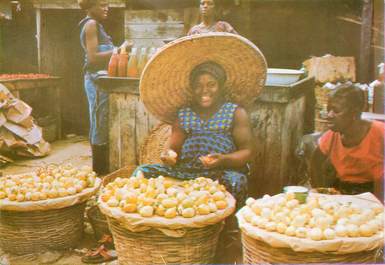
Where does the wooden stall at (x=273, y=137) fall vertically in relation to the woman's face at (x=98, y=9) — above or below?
below

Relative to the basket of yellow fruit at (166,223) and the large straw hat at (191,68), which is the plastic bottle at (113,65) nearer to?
the large straw hat at (191,68)

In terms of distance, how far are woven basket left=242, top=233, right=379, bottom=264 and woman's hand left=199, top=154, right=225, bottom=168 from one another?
80cm

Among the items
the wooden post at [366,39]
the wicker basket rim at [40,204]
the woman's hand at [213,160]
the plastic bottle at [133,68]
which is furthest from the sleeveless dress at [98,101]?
the wooden post at [366,39]

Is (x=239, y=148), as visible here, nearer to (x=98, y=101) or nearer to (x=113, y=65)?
(x=113, y=65)

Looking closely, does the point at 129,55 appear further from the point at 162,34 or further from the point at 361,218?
the point at 361,218

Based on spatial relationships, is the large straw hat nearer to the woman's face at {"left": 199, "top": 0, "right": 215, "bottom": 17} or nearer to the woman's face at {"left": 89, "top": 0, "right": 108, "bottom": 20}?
the woman's face at {"left": 89, "top": 0, "right": 108, "bottom": 20}

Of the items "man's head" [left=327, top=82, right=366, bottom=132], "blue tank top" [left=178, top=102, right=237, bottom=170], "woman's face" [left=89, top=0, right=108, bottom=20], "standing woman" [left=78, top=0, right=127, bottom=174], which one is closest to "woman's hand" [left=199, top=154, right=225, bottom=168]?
"blue tank top" [left=178, top=102, right=237, bottom=170]

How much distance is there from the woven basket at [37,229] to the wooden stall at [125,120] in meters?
1.00

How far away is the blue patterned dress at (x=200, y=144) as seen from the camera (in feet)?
10.9

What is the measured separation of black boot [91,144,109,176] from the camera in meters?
4.57

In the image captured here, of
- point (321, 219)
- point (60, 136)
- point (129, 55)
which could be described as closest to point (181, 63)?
point (129, 55)

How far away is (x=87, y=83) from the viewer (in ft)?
15.0

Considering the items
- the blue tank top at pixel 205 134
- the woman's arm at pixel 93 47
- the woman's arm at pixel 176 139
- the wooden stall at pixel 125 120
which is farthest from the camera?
the woman's arm at pixel 93 47

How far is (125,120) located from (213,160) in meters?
1.28
